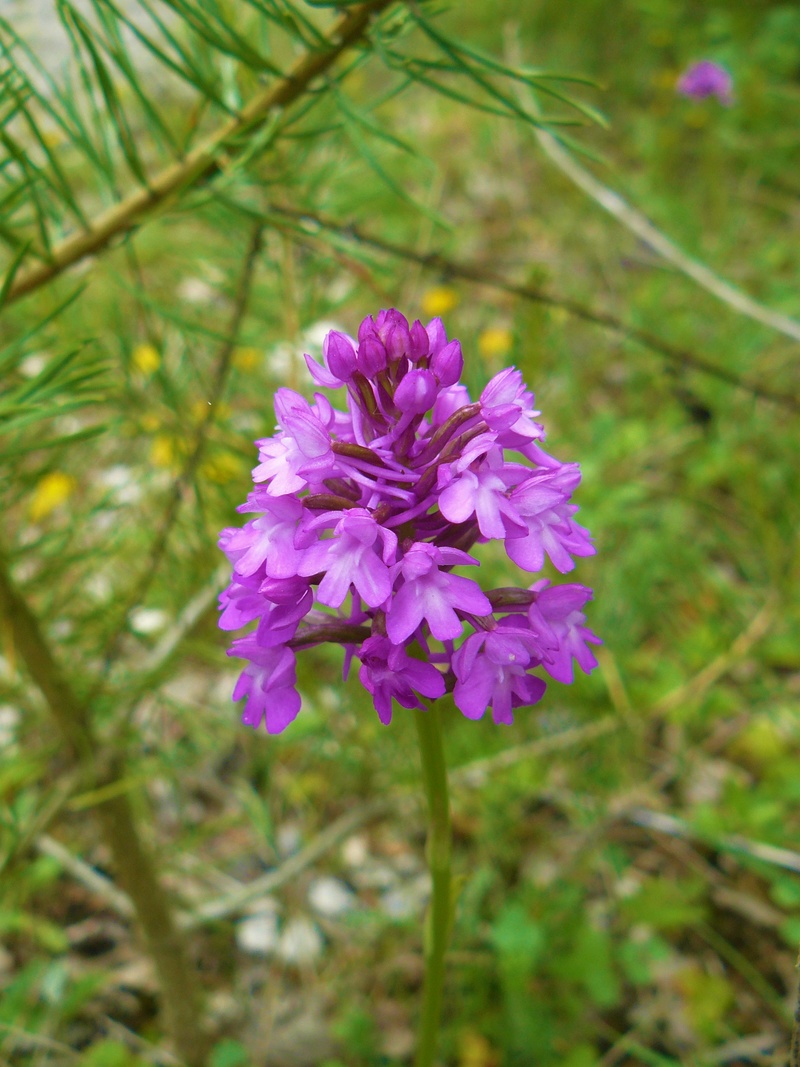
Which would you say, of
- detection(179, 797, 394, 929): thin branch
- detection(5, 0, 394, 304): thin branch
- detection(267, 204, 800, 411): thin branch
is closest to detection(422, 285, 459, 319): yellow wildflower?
detection(267, 204, 800, 411): thin branch

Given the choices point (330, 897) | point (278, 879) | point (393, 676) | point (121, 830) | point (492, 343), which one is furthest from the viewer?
point (492, 343)

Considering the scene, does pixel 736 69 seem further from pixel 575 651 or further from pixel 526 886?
pixel 575 651

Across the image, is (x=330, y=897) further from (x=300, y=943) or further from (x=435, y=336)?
(x=435, y=336)

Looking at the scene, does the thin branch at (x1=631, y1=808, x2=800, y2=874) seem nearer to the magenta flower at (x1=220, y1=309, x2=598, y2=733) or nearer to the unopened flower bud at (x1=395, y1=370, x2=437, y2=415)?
the magenta flower at (x1=220, y1=309, x2=598, y2=733)

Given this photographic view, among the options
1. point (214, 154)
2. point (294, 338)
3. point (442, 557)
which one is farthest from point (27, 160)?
point (294, 338)

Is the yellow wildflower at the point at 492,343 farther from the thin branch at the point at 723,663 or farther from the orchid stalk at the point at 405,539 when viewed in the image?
the orchid stalk at the point at 405,539

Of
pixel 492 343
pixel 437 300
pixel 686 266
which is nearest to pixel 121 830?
pixel 686 266
